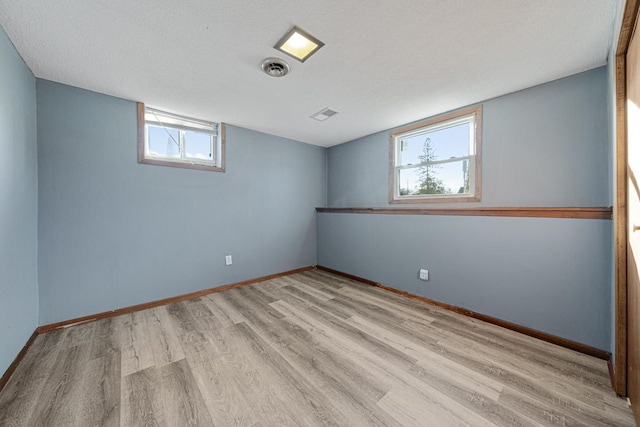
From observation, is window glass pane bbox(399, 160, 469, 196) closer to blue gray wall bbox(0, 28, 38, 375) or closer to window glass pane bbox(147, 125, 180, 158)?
window glass pane bbox(147, 125, 180, 158)

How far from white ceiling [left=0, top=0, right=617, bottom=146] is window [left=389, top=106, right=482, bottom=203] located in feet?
1.03

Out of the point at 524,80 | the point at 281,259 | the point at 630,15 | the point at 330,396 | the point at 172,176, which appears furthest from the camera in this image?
the point at 281,259

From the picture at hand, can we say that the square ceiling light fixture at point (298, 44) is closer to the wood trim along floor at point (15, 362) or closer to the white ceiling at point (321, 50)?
the white ceiling at point (321, 50)

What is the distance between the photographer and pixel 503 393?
1.34m

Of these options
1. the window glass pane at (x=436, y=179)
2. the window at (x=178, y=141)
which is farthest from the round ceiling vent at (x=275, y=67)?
the window glass pane at (x=436, y=179)

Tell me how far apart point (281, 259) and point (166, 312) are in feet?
5.41

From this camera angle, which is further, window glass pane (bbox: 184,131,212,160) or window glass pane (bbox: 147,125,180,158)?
window glass pane (bbox: 184,131,212,160)

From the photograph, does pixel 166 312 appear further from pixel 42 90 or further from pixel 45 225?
pixel 42 90

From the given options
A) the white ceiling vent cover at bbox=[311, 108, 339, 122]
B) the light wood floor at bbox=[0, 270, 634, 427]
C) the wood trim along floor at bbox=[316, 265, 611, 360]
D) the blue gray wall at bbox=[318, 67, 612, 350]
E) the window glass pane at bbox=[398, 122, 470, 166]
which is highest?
the white ceiling vent cover at bbox=[311, 108, 339, 122]

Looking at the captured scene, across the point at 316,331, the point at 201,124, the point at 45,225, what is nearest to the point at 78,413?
the point at 316,331

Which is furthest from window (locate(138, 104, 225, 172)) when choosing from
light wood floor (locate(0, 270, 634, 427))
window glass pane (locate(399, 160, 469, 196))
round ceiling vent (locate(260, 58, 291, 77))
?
window glass pane (locate(399, 160, 469, 196))

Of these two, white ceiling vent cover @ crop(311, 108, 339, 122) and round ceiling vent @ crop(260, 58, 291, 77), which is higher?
white ceiling vent cover @ crop(311, 108, 339, 122)

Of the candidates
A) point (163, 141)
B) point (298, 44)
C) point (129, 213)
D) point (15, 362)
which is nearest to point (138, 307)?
point (15, 362)

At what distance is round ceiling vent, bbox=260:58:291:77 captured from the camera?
1739 mm
